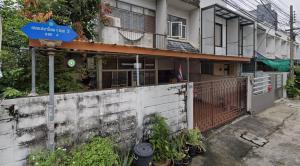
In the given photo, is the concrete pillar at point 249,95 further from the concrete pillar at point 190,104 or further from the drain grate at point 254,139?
the concrete pillar at point 190,104

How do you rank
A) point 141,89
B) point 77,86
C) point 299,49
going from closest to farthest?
1. point 77,86
2. point 141,89
3. point 299,49

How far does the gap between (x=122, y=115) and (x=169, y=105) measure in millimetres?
1648

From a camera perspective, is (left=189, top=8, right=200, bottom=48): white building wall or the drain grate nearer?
the drain grate

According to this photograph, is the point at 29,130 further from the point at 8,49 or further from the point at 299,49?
the point at 299,49

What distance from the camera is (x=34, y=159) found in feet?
11.3

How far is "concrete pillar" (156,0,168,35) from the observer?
9977mm

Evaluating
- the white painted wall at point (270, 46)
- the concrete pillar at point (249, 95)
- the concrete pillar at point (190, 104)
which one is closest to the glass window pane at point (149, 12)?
the concrete pillar at point (190, 104)

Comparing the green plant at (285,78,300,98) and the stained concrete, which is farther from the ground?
the green plant at (285,78,300,98)

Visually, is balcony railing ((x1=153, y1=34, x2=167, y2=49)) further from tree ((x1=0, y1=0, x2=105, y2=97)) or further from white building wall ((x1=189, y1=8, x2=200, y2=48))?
tree ((x1=0, y1=0, x2=105, y2=97))

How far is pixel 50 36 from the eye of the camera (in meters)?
3.33

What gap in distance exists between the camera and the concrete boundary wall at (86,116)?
3.34m

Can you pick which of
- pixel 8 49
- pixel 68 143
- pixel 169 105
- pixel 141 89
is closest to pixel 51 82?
pixel 68 143

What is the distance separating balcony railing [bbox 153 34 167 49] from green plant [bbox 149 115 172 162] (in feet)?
17.4

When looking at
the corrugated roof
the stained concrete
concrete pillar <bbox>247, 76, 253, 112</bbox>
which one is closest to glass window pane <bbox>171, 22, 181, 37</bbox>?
the corrugated roof
